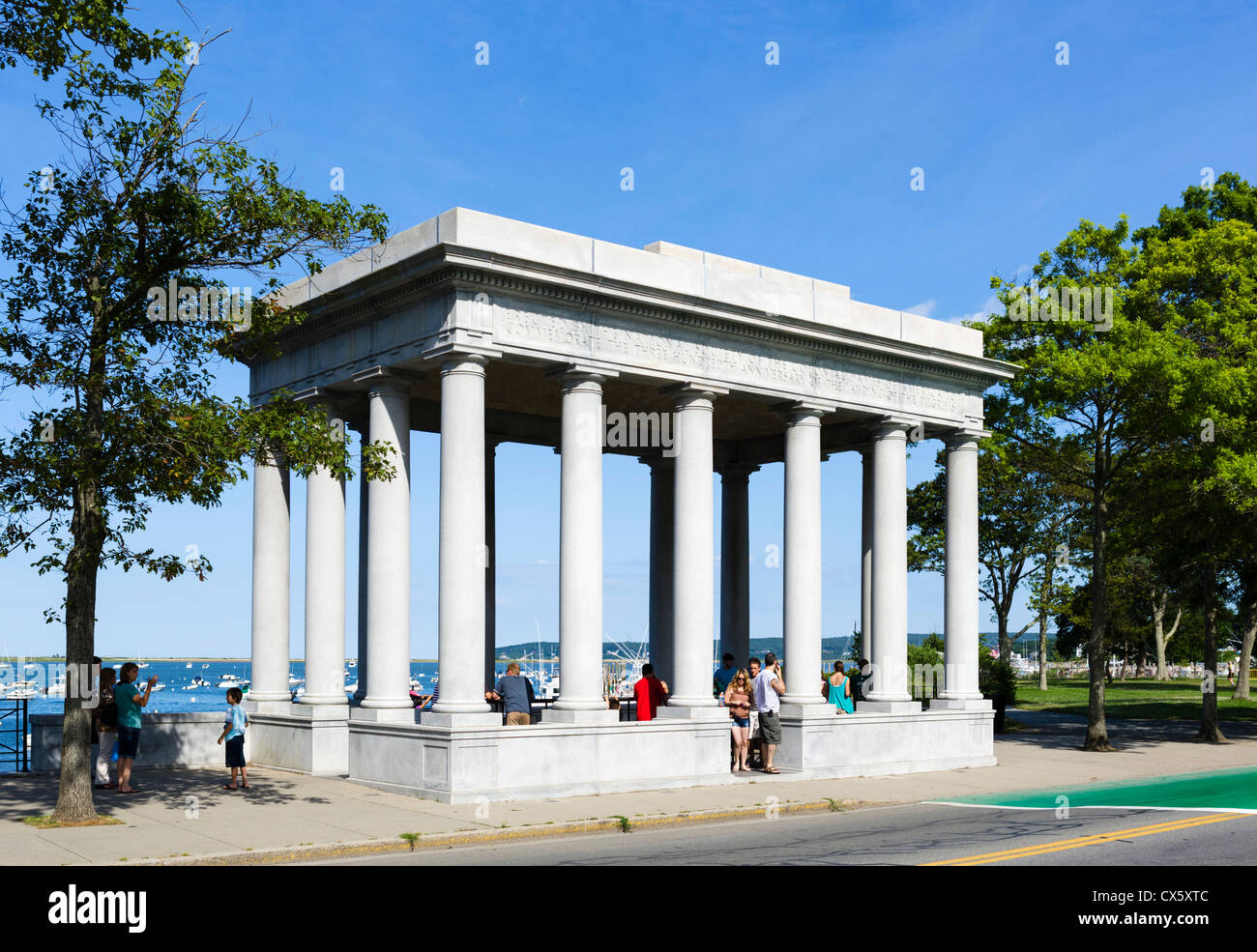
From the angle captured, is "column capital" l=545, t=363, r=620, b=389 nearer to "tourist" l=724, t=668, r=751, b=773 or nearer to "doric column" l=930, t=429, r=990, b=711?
"tourist" l=724, t=668, r=751, b=773

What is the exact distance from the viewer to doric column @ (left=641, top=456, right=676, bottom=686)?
30938 mm

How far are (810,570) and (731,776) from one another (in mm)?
4528

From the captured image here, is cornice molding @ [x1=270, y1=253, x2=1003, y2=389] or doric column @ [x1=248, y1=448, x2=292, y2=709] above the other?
cornice molding @ [x1=270, y1=253, x2=1003, y2=389]

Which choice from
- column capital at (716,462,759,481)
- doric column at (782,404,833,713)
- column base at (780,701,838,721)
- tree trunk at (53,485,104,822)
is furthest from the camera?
column capital at (716,462,759,481)

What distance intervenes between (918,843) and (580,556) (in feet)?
25.5

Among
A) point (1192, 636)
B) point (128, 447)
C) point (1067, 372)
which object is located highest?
point (1067, 372)

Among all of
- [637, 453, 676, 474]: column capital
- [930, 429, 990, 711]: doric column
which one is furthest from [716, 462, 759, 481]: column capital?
[930, 429, 990, 711]: doric column

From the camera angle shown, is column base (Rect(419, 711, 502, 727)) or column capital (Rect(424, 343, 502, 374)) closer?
column base (Rect(419, 711, 502, 727))

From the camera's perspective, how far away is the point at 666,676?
98.7ft

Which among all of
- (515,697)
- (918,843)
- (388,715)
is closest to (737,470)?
(515,697)

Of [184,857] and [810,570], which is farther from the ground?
[810,570]

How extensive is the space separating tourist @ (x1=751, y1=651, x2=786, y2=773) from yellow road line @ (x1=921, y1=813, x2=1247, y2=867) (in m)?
7.68
